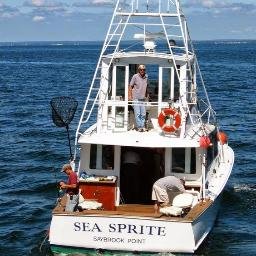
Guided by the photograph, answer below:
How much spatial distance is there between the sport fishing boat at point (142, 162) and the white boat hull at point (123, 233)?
0.02 meters

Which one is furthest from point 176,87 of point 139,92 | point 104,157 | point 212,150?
point 212,150

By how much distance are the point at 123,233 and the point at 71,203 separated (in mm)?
1531

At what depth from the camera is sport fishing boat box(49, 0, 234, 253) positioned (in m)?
16.0

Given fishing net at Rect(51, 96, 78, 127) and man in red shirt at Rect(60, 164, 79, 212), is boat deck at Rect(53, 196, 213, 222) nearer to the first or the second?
man in red shirt at Rect(60, 164, 79, 212)

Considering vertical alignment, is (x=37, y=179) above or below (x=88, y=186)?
below

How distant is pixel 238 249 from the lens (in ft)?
61.6

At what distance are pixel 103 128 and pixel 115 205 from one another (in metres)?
2.39

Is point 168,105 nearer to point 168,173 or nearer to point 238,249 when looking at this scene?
point 168,173

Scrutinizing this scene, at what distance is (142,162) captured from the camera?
19.1m

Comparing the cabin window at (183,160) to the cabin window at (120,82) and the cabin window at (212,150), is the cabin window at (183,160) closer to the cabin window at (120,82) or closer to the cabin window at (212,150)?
the cabin window at (212,150)

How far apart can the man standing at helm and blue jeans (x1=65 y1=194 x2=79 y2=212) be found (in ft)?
10.9

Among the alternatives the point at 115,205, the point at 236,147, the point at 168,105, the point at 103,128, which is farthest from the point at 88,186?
the point at 236,147

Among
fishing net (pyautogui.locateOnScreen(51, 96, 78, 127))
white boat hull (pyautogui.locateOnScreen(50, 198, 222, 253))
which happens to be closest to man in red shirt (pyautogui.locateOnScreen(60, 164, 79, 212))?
white boat hull (pyautogui.locateOnScreen(50, 198, 222, 253))

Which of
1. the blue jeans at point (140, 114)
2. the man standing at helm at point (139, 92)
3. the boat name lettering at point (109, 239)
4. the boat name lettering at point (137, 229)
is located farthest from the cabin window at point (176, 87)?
the boat name lettering at point (109, 239)
